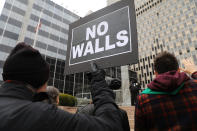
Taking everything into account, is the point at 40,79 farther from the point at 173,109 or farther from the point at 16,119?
the point at 173,109

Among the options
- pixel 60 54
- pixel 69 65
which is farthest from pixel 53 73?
pixel 69 65

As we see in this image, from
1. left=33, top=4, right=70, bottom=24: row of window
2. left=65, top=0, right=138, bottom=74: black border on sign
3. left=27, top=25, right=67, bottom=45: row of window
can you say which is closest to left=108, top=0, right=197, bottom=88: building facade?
left=27, top=25, right=67, bottom=45: row of window

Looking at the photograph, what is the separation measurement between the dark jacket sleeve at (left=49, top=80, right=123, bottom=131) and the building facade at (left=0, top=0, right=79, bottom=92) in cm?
2804

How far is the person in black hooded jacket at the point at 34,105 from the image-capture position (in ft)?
2.68

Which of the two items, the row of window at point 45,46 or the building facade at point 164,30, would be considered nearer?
the row of window at point 45,46

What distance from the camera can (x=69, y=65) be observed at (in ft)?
12.1

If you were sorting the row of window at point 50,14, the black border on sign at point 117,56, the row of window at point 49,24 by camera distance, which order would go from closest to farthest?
1. the black border on sign at point 117,56
2. the row of window at point 49,24
3. the row of window at point 50,14

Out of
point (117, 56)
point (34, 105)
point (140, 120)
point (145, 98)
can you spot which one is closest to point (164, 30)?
point (117, 56)

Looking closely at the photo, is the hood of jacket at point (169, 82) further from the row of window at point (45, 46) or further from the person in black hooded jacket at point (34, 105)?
the row of window at point (45, 46)

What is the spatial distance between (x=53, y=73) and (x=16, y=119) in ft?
97.1

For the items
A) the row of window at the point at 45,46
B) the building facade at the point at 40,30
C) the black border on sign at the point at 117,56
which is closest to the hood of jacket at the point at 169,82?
the black border on sign at the point at 117,56

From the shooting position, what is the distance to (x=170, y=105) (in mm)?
1567

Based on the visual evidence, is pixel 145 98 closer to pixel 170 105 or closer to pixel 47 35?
pixel 170 105

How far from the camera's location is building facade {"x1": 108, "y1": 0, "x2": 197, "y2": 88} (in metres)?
58.7
